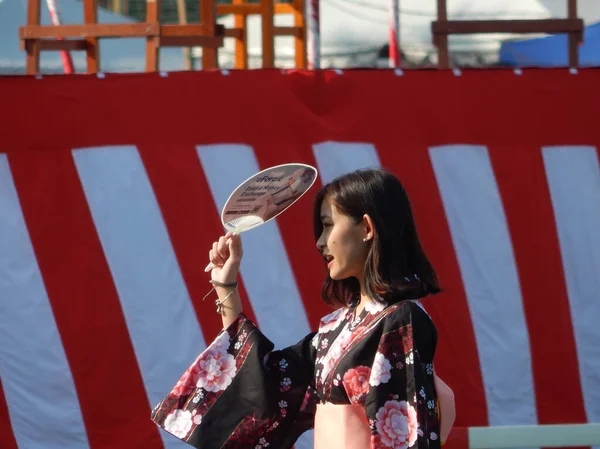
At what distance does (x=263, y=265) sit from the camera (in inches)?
136

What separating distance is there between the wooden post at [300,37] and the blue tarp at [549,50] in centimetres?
152

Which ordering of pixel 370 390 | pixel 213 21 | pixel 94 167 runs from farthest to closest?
pixel 213 21 → pixel 94 167 → pixel 370 390

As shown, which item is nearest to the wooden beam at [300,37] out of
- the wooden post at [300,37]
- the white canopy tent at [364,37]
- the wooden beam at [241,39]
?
the wooden post at [300,37]

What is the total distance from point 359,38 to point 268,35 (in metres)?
2.21

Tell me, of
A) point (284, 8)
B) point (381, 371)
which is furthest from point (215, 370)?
point (284, 8)

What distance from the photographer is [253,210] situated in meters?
2.12

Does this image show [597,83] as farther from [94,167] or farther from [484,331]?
[94,167]

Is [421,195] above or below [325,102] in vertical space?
below

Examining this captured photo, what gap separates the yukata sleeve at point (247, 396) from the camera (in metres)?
2.19

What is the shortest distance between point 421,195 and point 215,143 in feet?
2.41

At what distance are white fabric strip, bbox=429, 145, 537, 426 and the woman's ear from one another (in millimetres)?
1532

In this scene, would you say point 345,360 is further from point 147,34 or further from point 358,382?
point 147,34

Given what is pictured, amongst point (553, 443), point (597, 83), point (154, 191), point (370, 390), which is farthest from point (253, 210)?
point (597, 83)

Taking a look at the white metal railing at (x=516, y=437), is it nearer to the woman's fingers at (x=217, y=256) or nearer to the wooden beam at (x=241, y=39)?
the woman's fingers at (x=217, y=256)
